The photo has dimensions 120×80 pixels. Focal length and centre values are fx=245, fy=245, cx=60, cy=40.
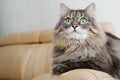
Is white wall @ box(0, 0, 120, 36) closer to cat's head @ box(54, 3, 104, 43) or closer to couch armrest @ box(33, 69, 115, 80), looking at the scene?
cat's head @ box(54, 3, 104, 43)

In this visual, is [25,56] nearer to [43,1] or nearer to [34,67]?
[34,67]

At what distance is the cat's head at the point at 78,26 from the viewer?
1.48 meters

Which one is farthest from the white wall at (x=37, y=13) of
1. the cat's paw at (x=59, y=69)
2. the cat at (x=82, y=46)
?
the cat's paw at (x=59, y=69)

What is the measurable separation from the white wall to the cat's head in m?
0.66

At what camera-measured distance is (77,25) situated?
1.47 meters

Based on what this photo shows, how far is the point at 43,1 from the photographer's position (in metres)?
2.76

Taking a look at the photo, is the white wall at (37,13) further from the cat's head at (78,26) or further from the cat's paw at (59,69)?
the cat's paw at (59,69)

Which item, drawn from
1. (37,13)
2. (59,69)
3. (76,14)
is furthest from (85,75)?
(37,13)

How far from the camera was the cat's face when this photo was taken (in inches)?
58.3

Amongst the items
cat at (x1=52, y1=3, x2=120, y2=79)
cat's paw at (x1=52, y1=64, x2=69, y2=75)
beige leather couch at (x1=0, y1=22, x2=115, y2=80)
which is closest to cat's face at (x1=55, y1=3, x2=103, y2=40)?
cat at (x1=52, y1=3, x2=120, y2=79)

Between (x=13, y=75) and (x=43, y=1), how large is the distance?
0.90 metres

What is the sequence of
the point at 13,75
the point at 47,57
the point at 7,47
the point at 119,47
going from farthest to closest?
the point at 7,47
the point at 13,75
the point at 47,57
the point at 119,47

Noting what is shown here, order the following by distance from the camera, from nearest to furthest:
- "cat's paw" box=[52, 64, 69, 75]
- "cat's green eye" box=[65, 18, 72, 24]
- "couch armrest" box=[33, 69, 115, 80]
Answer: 1. "couch armrest" box=[33, 69, 115, 80]
2. "cat's paw" box=[52, 64, 69, 75]
3. "cat's green eye" box=[65, 18, 72, 24]

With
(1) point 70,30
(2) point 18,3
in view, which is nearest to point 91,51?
(1) point 70,30
